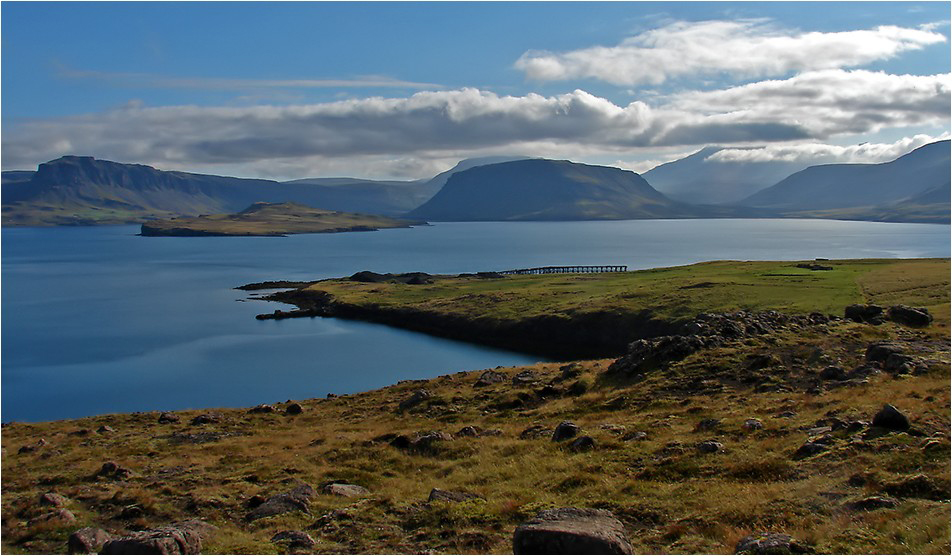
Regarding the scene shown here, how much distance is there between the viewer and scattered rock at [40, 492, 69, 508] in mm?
26953

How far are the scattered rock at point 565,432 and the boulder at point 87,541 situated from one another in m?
19.2

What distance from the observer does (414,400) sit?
49.1 metres

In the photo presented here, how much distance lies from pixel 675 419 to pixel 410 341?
237ft

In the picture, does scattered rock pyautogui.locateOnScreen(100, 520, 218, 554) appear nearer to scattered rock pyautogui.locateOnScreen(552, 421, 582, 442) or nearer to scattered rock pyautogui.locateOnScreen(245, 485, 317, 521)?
scattered rock pyautogui.locateOnScreen(245, 485, 317, 521)

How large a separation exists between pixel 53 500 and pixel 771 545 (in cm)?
2542

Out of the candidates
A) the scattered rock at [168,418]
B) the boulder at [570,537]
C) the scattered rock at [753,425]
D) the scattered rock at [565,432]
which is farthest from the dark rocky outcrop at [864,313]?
the scattered rock at [168,418]

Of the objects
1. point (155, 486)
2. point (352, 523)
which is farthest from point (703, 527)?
point (155, 486)

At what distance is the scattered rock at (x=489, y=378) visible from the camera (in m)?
53.5

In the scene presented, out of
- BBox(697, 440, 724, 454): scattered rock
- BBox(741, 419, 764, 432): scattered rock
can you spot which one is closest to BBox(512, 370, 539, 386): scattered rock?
BBox(741, 419, 764, 432): scattered rock

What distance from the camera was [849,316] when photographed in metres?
60.5

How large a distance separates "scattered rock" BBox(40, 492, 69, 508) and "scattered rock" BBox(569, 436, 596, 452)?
67.6 feet

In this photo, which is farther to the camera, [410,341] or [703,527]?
[410,341]

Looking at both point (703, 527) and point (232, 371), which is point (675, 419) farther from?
point (232, 371)

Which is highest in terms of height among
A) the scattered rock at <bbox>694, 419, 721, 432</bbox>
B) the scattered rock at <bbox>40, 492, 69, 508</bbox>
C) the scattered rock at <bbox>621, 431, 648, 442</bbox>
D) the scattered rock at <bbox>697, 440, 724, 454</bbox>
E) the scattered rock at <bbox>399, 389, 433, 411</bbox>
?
the scattered rock at <bbox>697, 440, 724, 454</bbox>
